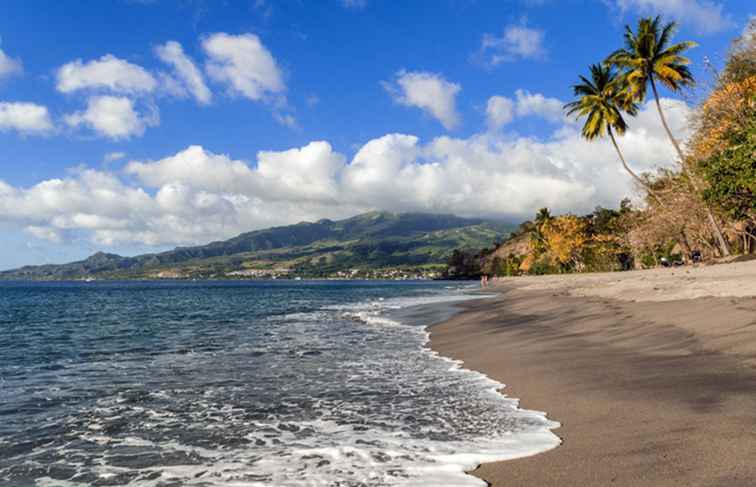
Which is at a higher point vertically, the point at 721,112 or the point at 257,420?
the point at 721,112

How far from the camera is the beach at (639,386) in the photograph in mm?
5648

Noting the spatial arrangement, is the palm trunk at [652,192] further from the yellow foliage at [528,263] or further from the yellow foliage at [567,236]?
the yellow foliage at [528,263]

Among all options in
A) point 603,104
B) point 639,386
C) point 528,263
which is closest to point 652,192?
point 603,104

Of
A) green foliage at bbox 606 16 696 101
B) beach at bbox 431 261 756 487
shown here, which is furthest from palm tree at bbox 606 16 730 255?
beach at bbox 431 261 756 487

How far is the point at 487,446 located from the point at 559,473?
1.57 meters

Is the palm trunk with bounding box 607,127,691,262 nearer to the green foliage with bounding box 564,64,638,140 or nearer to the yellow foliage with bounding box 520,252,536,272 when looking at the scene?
the green foliage with bounding box 564,64,638,140

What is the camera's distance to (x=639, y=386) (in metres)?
9.43

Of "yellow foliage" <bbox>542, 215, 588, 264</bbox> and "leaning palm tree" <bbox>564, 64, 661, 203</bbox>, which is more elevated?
"leaning palm tree" <bbox>564, 64, 661, 203</bbox>

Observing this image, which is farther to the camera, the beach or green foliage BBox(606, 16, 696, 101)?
green foliage BBox(606, 16, 696, 101)

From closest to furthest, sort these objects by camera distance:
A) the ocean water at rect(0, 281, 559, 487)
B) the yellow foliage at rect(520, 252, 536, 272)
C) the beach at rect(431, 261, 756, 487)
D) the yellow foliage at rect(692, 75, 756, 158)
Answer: the beach at rect(431, 261, 756, 487) < the ocean water at rect(0, 281, 559, 487) < the yellow foliage at rect(692, 75, 756, 158) < the yellow foliage at rect(520, 252, 536, 272)

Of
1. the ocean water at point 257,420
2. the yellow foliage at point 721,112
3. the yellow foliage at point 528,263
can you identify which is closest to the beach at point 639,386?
the ocean water at point 257,420

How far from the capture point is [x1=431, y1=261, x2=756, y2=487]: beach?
5.65 m

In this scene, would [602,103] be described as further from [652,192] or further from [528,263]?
[528,263]

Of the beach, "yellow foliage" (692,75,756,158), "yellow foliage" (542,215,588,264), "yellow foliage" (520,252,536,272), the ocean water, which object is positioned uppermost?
"yellow foliage" (692,75,756,158)
